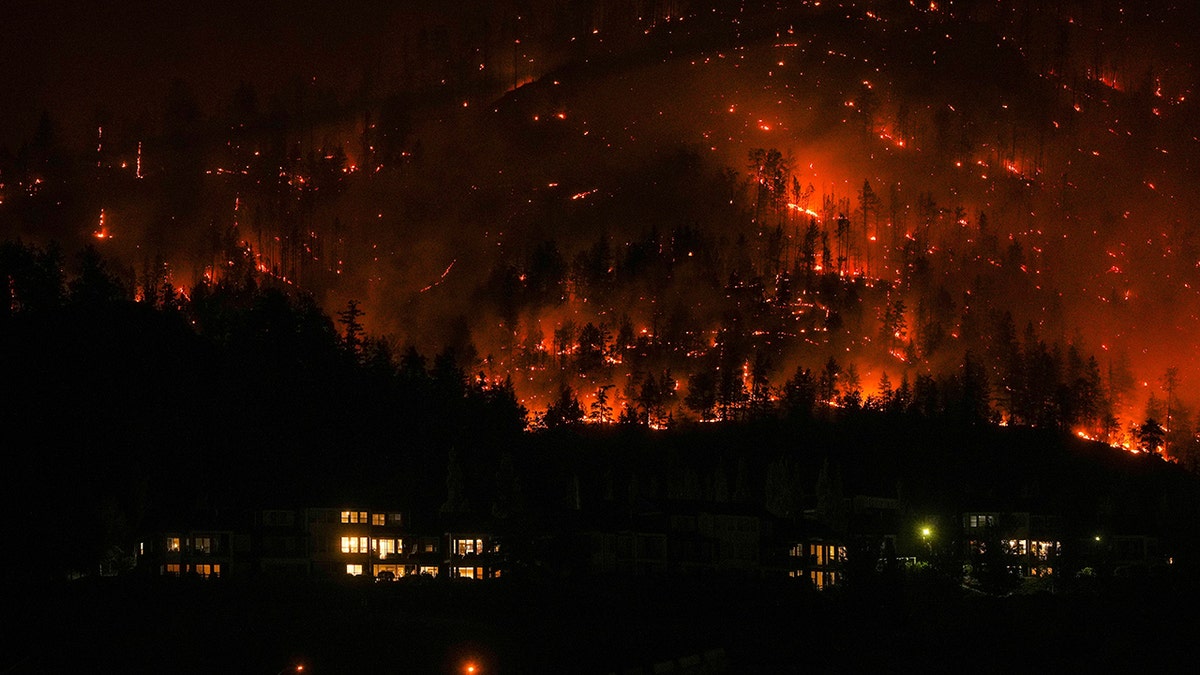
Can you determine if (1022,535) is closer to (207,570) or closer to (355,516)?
(355,516)

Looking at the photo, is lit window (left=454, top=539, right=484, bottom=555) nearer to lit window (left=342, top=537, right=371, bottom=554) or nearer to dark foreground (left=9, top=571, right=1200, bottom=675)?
lit window (left=342, top=537, right=371, bottom=554)

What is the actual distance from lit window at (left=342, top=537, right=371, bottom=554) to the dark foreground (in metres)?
18.8

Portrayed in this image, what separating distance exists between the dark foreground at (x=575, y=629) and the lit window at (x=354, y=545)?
18.8m

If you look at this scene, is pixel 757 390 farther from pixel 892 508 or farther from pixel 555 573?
pixel 555 573

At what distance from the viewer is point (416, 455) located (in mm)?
131125

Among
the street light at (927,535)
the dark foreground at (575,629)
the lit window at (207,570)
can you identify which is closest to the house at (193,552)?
the lit window at (207,570)

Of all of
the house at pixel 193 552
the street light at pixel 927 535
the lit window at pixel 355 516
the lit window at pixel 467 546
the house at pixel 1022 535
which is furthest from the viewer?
the house at pixel 1022 535

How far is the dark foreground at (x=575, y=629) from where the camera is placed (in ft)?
223

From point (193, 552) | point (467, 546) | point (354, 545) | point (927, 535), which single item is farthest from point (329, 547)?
point (927, 535)

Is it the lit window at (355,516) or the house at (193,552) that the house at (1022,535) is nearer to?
the lit window at (355,516)

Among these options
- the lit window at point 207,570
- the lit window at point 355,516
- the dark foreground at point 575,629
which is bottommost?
the dark foreground at point 575,629

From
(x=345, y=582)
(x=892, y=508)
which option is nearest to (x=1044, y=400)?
(x=892, y=508)

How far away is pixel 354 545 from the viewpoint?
327 ft

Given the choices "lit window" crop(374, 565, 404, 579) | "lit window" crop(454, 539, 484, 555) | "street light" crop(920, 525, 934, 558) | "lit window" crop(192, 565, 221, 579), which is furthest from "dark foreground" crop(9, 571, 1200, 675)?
"street light" crop(920, 525, 934, 558)
